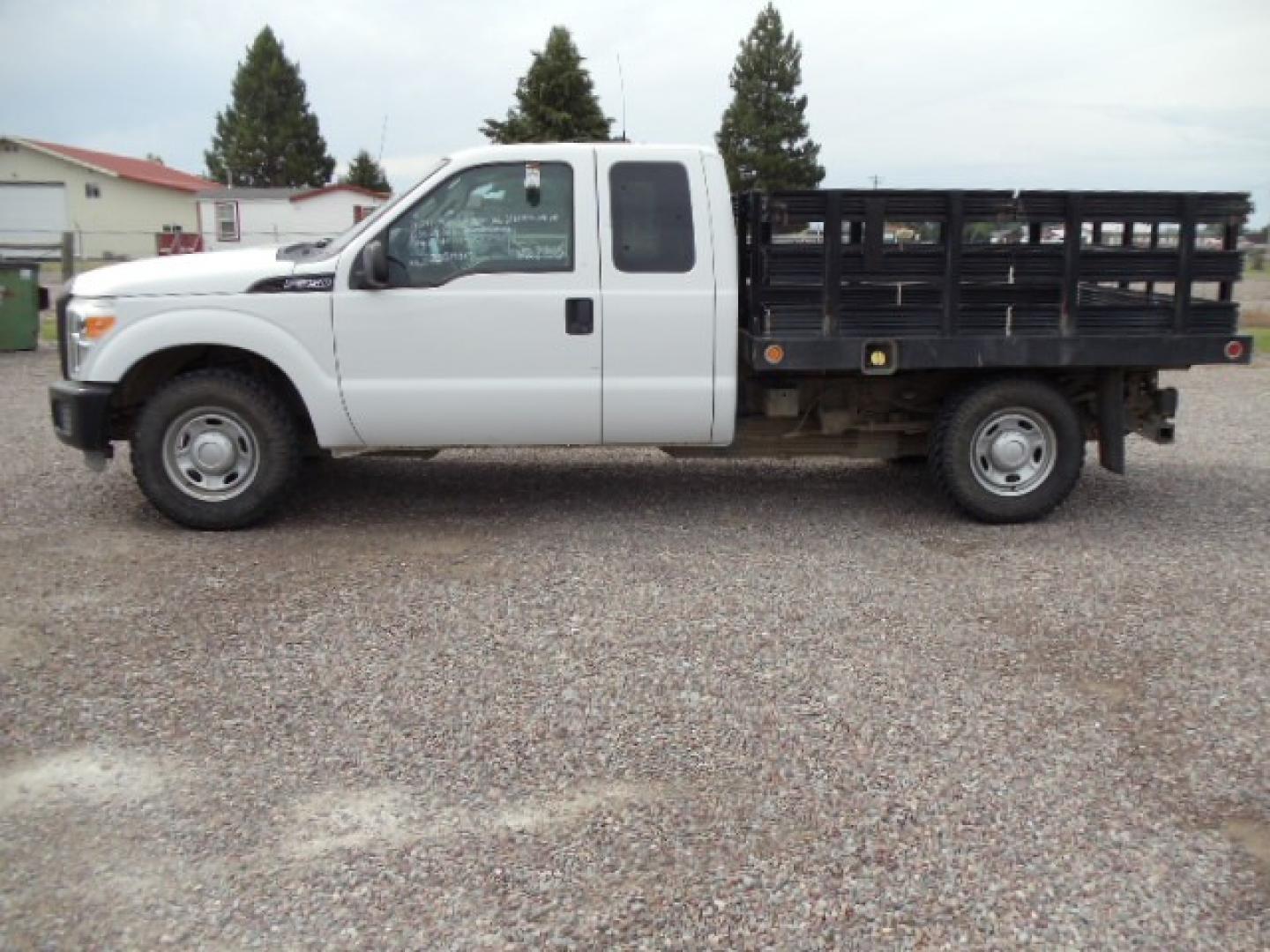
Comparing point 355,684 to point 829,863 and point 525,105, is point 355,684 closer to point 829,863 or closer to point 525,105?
point 829,863

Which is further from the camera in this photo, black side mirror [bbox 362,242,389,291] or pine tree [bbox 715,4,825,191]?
pine tree [bbox 715,4,825,191]

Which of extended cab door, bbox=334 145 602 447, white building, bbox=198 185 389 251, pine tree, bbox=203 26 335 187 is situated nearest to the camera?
extended cab door, bbox=334 145 602 447

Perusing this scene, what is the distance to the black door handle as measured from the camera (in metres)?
6.53

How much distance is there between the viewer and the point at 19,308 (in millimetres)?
15031

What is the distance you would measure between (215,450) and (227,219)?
44741 millimetres

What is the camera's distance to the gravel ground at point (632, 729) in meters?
3.27

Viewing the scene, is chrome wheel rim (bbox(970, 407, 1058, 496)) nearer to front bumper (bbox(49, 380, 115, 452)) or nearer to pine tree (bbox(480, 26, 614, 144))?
front bumper (bbox(49, 380, 115, 452))

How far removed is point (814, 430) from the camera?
7.27m

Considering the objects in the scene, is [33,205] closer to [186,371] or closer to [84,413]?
[186,371]

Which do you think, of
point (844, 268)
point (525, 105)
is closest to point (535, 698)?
point (844, 268)

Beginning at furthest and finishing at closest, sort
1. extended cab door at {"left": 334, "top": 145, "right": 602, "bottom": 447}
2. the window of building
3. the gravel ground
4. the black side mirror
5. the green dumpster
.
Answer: the window of building → the green dumpster → extended cab door at {"left": 334, "top": 145, "right": 602, "bottom": 447} → the black side mirror → the gravel ground

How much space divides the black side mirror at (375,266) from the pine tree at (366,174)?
50.7 meters

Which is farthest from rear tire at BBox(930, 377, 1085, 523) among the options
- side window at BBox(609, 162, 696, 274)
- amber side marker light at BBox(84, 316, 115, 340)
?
amber side marker light at BBox(84, 316, 115, 340)

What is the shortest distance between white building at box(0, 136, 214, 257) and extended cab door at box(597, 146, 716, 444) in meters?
51.2
